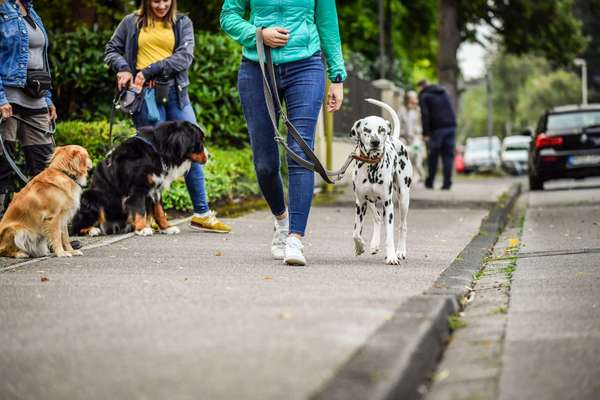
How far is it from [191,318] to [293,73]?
2.97 meters

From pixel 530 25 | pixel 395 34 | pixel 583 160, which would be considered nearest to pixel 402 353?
pixel 583 160

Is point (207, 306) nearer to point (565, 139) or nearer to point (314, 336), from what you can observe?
point (314, 336)

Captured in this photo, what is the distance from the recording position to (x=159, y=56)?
10.7 m

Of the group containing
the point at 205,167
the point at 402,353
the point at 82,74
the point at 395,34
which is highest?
the point at 395,34

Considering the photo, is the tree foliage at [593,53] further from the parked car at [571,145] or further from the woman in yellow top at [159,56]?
the woman in yellow top at [159,56]

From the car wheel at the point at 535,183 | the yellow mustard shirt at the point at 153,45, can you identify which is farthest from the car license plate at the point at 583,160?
the yellow mustard shirt at the point at 153,45

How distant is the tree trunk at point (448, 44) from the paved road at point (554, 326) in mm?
23099

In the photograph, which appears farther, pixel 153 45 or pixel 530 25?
pixel 530 25

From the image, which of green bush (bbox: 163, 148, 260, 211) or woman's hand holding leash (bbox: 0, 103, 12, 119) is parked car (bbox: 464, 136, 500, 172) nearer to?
green bush (bbox: 163, 148, 260, 211)

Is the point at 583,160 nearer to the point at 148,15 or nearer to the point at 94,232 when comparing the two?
the point at 148,15

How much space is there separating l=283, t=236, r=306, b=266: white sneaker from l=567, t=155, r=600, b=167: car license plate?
1540 cm

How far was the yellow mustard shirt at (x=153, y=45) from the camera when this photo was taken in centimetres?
1066

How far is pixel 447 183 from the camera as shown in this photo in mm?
22094

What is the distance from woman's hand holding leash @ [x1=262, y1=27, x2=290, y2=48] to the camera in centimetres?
777
